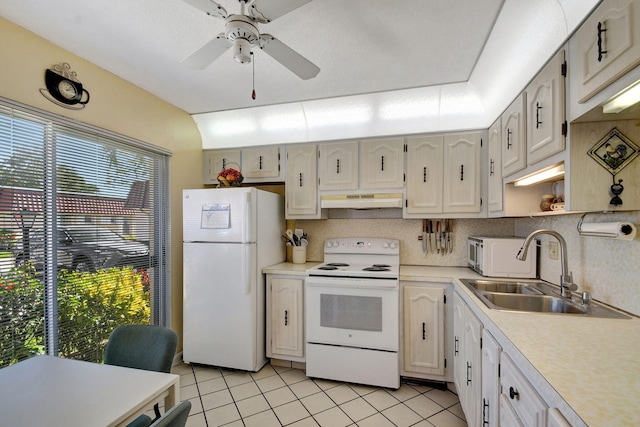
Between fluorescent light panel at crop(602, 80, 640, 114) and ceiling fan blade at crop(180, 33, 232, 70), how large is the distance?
156 cm

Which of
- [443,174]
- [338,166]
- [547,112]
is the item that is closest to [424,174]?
[443,174]

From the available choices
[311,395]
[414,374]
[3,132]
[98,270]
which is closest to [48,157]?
[3,132]

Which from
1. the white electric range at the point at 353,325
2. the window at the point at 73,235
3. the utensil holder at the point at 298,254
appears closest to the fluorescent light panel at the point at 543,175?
the white electric range at the point at 353,325

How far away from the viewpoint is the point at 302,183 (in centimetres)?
302

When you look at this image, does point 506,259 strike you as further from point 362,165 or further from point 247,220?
point 247,220

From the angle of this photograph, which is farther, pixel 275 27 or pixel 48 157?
pixel 48 157

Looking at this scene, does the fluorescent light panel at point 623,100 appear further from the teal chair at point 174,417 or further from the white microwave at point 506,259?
the teal chair at point 174,417

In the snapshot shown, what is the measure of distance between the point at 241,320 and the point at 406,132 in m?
2.28

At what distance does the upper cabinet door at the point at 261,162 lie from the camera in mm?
3098

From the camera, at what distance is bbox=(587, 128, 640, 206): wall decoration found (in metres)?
1.24

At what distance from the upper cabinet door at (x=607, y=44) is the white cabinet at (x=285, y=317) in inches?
89.7

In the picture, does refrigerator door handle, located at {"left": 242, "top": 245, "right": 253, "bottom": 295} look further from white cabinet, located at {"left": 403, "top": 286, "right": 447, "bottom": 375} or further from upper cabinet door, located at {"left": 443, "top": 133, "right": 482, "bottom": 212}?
upper cabinet door, located at {"left": 443, "top": 133, "right": 482, "bottom": 212}

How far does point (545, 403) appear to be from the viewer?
33.2 inches

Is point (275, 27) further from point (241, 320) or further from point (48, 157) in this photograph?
point (241, 320)
